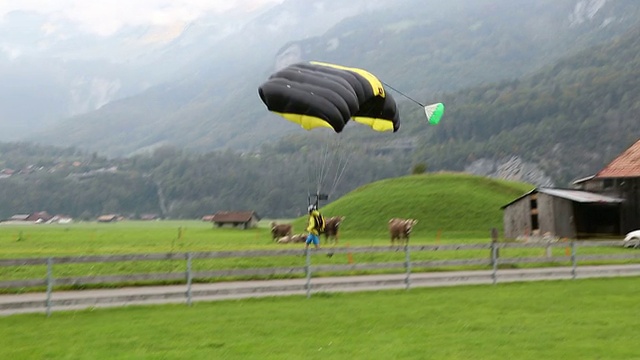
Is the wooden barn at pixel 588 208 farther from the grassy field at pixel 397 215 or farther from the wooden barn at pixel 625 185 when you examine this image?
the grassy field at pixel 397 215

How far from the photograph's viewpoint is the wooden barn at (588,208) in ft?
166

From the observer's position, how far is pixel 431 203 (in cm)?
7031

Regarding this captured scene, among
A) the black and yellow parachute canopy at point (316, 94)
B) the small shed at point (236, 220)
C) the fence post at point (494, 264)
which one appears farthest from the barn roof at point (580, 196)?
the small shed at point (236, 220)

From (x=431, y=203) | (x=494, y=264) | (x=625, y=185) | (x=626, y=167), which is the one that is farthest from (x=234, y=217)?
(x=494, y=264)

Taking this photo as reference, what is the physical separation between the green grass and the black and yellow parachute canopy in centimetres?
508

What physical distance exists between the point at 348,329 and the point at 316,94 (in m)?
8.04

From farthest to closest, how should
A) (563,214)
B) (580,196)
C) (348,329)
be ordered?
(563,214), (580,196), (348,329)

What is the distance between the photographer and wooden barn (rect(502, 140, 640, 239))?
5056 centimetres

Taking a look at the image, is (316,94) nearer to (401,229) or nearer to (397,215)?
(401,229)

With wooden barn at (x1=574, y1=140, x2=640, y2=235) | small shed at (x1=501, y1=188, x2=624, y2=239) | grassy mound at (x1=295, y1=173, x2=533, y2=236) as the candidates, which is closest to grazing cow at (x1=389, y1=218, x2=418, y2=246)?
small shed at (x1=501, y1=188, x2=624, y2=239)

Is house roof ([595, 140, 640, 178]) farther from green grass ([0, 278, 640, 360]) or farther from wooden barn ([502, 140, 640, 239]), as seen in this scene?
green grass ([0, 278, 640, 360])

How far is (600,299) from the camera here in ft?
64.2

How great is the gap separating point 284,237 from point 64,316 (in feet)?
113

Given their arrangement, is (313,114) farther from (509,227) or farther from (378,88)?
(509,227)
